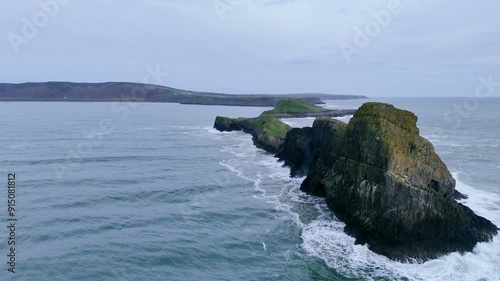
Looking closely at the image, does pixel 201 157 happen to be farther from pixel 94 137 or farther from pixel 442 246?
pixel 442 246

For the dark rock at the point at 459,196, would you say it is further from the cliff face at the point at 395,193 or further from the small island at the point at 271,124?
the small island at the point at 271,124

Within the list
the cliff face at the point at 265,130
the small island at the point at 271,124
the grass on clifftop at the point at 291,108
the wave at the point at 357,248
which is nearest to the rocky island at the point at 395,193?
the wave at the point at 357,248

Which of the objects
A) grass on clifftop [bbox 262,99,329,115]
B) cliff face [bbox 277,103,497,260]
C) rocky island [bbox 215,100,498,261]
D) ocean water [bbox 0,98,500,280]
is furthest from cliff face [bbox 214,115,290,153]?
grass on clifftop [bbox 262,99,329,115]

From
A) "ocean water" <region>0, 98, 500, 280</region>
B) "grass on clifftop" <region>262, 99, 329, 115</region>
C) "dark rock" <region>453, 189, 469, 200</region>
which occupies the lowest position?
"ocean water" <region>0, 98, 500, 280</region>

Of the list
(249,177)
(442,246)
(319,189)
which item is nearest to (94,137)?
(249,177)

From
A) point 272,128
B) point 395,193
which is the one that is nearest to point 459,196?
point 395,193

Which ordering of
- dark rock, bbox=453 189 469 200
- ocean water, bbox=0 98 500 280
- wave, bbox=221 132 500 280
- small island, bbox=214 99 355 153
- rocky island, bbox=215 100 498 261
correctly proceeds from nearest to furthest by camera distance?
wave, bbox=221 132 500 280 → ocean water, bbox=0 98 500 280 → rocky island, bbox=215 100 498 261 → dark rock, bbox=453 189 469 200 → small island, bbox=214 99 355 153

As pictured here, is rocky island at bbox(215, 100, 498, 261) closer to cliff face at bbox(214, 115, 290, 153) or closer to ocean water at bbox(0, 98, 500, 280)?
ocean water at bbox(0, 98, 500, 280)

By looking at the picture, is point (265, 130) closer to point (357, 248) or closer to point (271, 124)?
point (271, 124)
